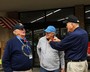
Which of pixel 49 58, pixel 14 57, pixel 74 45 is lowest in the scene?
pixel 49 58

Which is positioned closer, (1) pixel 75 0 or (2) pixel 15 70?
(2) pixel 15 70

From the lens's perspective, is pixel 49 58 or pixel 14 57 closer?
pixel 14 57

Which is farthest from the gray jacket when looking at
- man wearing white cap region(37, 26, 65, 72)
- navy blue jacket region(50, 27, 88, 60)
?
navy blue jacket region(50, 27, 88, 60)

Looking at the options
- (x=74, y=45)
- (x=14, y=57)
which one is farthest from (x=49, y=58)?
(x=14, y=57)

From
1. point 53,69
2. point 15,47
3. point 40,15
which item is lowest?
point 53,69

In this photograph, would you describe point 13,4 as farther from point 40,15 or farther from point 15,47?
point 15,47

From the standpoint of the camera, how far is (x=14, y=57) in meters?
5.42

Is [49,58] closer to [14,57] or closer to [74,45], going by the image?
[74,45]

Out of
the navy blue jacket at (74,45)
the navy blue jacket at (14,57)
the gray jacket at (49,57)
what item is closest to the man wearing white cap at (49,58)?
the gray jacket at (49,57)

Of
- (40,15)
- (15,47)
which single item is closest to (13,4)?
(40,15)

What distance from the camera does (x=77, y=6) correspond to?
1590cm

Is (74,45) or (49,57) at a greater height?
(74,45)

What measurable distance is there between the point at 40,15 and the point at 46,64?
11.0 m

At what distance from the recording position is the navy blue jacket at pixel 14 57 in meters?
5.37
